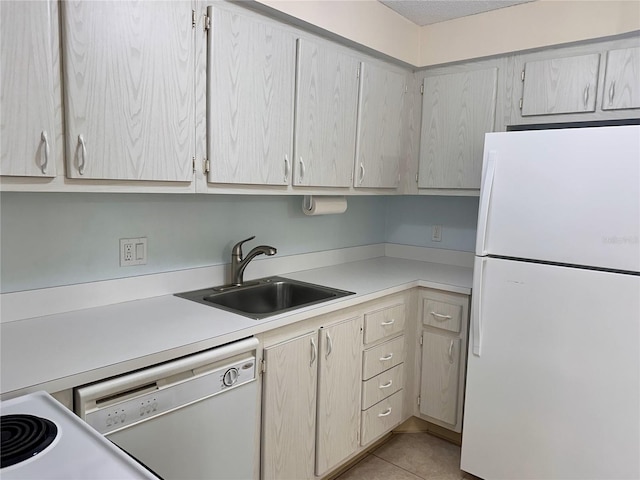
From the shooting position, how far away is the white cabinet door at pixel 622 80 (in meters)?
2.13

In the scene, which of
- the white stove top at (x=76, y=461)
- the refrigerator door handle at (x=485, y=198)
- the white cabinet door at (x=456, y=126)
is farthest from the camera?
the white cabinet door at (x=456, y=126)

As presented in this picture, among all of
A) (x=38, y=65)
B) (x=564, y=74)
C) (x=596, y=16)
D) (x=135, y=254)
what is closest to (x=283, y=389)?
(x=135, y=254)

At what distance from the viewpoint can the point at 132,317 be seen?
168 centimetres

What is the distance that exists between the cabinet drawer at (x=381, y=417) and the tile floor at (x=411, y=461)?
0.57 ft

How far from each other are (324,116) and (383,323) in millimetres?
1073

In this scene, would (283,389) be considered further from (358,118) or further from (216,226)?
(358,118)

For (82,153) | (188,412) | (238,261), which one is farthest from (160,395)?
(238,261)

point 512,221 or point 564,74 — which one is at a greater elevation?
point 564,74

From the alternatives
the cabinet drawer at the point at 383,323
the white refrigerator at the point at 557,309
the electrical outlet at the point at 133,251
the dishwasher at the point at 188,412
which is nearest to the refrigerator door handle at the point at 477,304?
the white refrigerator at the point at 557,309

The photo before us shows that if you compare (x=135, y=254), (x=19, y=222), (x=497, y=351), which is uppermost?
(x=19, y=222)

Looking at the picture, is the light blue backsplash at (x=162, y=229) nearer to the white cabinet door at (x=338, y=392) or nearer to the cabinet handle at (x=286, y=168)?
the cabinet handle at (x=286, y=168)

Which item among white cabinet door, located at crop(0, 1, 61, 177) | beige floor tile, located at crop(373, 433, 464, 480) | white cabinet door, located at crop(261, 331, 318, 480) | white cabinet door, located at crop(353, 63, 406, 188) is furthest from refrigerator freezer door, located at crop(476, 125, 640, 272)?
white cabinet door, located at crop(0, 1, 61, 177)

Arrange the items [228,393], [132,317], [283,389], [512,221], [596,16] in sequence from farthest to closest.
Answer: [596,16]
[512,221]
[283,389]
[132,317]
[228,393]

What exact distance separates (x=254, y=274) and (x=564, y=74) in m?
1.87
